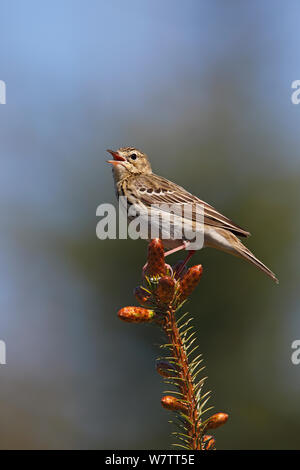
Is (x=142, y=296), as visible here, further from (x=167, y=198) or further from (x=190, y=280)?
A: (x=167, y=198)

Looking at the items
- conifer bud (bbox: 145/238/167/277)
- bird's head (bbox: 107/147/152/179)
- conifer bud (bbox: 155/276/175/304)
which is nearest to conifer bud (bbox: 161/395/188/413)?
conifer bud (bbox: 155/276/175/304)

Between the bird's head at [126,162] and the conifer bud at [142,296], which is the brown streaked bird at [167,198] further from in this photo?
the conifer bud at [142,296]

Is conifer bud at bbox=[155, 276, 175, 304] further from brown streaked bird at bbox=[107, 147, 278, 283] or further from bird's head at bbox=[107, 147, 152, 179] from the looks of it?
bird's head at bbox=[107, 147, 152, 179]

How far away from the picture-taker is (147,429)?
23.1ft

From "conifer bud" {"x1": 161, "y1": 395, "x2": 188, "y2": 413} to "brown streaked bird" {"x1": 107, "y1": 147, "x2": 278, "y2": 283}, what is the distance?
2.05 meters

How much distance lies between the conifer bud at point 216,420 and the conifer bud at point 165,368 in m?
0.34

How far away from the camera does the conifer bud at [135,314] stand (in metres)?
Result: 3.06

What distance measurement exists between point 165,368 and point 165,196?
2.88 meters

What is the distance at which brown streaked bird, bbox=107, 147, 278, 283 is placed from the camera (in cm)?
527

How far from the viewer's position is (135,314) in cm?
312

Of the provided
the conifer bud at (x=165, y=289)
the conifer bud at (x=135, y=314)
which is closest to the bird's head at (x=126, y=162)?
the conifer bud at (x=165, y=289)
